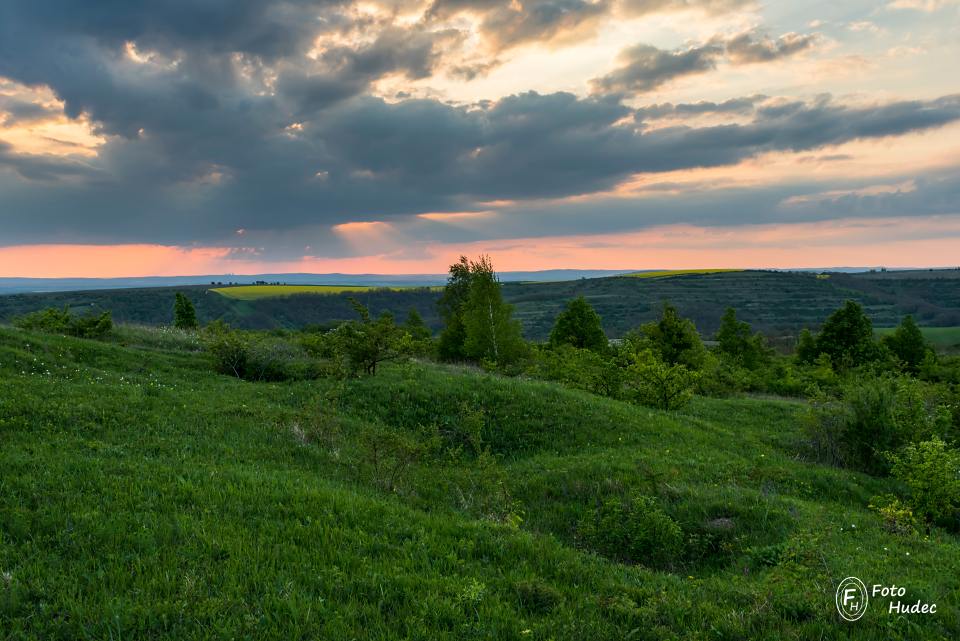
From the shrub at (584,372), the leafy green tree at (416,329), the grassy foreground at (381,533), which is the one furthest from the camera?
the leafy green tree at (416,329)

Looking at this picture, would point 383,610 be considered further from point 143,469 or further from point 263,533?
point 143,469

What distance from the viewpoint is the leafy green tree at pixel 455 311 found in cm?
4238

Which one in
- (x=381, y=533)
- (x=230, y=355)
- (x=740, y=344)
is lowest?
(x=740, y=344)

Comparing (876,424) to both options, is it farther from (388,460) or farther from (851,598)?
(388,460)

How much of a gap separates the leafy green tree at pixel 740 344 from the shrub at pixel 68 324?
49.7 m

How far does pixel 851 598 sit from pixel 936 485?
22.1ft

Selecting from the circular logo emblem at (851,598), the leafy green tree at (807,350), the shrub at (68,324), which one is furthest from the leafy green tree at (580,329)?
the circular logo emblem at (851,598)

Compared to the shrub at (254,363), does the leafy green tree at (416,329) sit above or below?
below

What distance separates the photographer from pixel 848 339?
1745 inches

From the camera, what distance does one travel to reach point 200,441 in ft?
35.8

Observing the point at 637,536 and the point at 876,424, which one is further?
the point at 876,424

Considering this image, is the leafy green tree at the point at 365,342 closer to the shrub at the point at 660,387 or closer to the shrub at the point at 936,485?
the shrub at the point at 660,387

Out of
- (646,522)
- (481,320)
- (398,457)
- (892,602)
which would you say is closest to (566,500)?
(646,522)

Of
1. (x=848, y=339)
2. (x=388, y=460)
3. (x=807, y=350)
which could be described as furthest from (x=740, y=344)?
(x=388, y=460)
